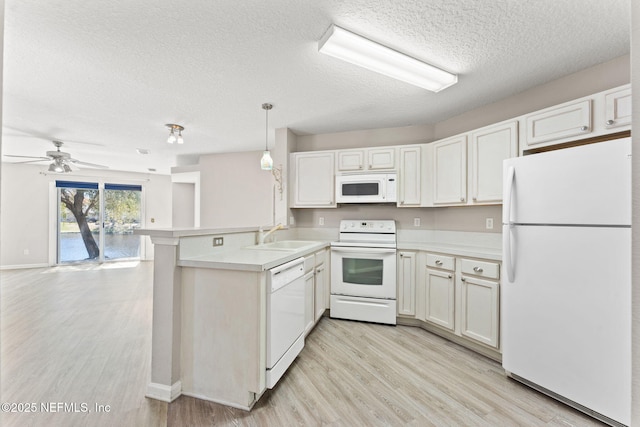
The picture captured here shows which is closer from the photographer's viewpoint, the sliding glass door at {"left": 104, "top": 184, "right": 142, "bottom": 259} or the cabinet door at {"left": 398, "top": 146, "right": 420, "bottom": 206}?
the cabinet door at {"left": 398, "top": 146, "right": 420, "bottom": 206}

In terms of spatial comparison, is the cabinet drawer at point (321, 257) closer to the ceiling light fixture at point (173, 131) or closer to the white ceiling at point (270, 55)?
the white ceiling at point (270, 55)

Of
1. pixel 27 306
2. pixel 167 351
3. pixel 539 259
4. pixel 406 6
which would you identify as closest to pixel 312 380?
pixel 167 351

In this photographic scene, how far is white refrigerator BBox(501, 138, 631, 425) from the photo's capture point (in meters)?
1.67

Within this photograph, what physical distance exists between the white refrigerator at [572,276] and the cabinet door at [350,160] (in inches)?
66.1

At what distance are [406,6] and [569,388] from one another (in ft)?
8.50

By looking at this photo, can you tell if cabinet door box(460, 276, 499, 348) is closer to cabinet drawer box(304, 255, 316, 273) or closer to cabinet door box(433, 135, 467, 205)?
cabinet door box(433, 135, 467, 205)

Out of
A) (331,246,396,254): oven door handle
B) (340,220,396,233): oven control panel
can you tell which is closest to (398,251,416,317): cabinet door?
(331,246,396,254): oven door handle

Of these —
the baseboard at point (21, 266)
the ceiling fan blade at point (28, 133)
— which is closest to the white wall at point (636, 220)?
the ceiling fan blade at point (28, 133)

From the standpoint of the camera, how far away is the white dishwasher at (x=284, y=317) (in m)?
1.88

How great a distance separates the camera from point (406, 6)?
1.67m

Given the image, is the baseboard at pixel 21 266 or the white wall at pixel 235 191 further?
the baseboard at pixel 21 266

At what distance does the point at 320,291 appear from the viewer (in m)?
3.10

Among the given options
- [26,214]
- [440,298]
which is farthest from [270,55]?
[26,214]

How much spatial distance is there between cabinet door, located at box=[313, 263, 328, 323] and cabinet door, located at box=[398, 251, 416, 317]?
0.83 m
